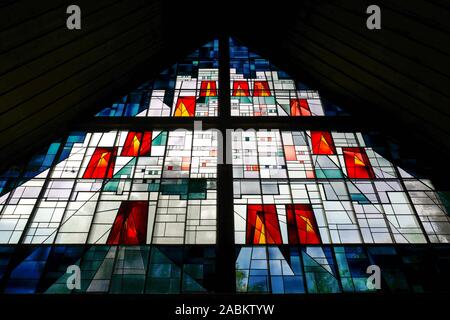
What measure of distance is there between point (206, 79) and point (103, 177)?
2.32m

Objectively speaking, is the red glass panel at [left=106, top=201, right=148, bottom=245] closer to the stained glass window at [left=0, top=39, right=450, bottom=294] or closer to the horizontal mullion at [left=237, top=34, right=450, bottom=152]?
the stained glass window at [left=0, top=39, right=450, bottom=294]

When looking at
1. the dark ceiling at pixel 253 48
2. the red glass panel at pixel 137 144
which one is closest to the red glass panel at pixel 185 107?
the red glass panel at pixel 137 144

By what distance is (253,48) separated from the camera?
247 inches

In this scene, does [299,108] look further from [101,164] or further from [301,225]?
[101,164]

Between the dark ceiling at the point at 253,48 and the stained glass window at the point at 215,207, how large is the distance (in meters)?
0.37

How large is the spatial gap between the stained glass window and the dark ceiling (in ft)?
1.21

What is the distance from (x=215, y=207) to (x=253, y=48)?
3213mm

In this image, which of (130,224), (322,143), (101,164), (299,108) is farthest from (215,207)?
(299,108)

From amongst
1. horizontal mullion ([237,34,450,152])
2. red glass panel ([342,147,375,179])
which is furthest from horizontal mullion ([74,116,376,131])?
red glass panel ([342,147,375,179])

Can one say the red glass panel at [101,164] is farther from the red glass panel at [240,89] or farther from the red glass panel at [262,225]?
the red glass panel at [240,89]

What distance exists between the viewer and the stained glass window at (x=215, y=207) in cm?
379

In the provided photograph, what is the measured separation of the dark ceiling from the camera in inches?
143
